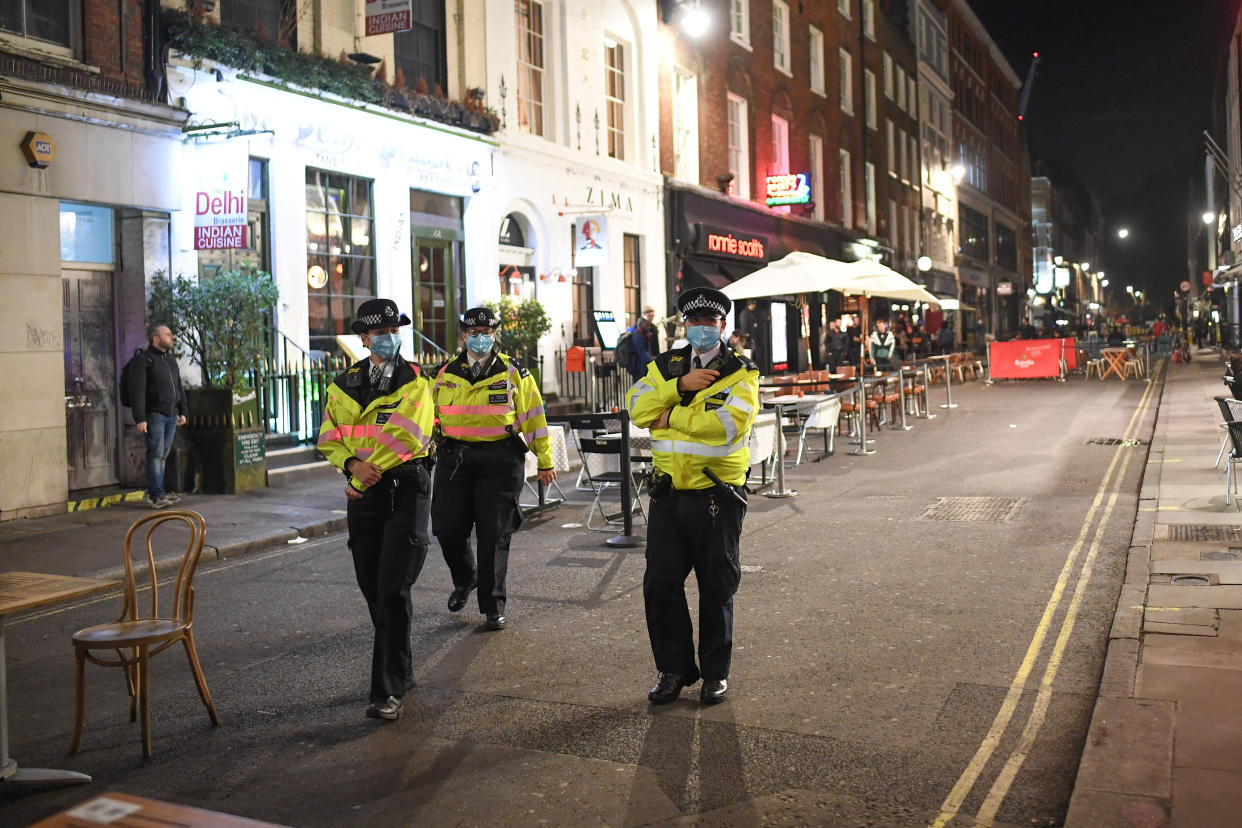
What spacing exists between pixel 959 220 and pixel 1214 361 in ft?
60.1

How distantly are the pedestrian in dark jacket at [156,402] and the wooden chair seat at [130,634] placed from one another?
7227 millimetres

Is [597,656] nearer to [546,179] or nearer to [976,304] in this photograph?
[546,179]

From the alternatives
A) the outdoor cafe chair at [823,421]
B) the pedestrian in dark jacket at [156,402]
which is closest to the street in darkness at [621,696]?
the pedestrian in dark jacket at [156,402]

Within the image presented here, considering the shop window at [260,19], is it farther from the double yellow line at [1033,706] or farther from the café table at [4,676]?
the double yellow line at [1033,706]

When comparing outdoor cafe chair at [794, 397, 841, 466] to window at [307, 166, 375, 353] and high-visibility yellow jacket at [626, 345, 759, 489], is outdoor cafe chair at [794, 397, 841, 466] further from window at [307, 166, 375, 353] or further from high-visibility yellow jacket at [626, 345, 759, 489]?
high-visibility yellow jacket at [626, 345, 759, 489]

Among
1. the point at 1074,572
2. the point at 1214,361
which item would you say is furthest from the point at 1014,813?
the point at 1214,361

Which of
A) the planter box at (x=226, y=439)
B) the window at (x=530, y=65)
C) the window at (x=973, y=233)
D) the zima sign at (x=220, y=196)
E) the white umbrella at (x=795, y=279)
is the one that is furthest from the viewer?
the window at (x=973, y=233)

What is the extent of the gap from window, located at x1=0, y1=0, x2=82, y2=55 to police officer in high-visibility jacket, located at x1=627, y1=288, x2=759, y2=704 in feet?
32.0

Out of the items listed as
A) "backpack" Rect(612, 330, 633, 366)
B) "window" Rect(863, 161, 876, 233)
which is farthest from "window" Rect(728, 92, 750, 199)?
"backpack" Rect(612, 330, 633, 366)

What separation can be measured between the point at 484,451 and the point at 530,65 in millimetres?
15474

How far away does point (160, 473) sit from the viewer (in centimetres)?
1196

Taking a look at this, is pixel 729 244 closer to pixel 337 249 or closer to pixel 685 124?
pixel 685 124

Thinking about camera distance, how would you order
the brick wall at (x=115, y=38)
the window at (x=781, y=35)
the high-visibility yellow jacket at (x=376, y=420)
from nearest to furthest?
the high-visibility yellow jacket at (x=376, y=420), the brick wall at (x=115, y=38), the window at (x=781, y=35)

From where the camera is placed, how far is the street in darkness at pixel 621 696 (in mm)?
4320
